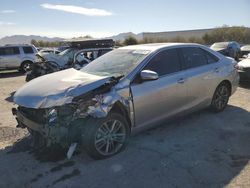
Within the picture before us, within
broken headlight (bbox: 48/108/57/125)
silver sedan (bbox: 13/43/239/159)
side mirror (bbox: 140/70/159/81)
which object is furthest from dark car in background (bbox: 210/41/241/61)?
broken headlight (bbox: 48/108/57/125)

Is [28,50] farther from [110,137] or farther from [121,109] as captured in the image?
[110,137]

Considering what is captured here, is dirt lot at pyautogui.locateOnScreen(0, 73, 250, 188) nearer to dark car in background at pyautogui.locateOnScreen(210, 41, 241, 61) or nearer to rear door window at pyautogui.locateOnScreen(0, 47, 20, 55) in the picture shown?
rear door window at pyautogui.locateOnScreen(0, 47, 20, 55)

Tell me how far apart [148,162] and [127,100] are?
0.98 m

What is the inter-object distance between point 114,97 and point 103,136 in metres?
0.60

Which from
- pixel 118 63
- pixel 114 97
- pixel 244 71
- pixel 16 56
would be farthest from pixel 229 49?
pixel 114 97

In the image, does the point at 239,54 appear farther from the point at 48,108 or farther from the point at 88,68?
the point at 48,108

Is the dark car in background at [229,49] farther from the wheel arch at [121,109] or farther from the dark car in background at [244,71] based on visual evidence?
the wheel arch at [121,109]

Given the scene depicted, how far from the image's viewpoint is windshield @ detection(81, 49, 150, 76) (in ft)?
16.6

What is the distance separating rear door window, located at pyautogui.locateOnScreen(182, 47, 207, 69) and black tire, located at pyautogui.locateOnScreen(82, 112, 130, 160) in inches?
75.6

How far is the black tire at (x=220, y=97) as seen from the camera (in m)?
6.66

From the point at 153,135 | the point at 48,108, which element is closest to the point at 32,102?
the point at 48,108

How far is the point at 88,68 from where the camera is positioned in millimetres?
5758

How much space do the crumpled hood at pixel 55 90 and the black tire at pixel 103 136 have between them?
0.47 m

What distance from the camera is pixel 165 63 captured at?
215 inches
